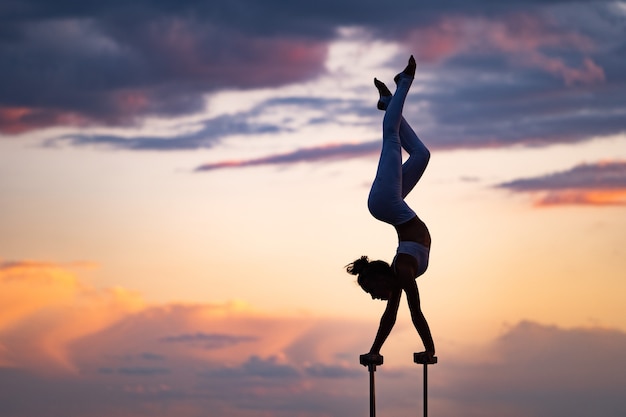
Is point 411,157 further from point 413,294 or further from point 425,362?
point 425,362

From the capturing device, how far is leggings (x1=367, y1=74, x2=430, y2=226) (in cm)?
1970

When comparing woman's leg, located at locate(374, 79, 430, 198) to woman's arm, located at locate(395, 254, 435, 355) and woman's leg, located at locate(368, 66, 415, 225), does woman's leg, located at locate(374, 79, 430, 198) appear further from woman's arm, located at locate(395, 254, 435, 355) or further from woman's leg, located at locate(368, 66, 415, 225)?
woman's arm, located at locate(395, 254, 435, 355)

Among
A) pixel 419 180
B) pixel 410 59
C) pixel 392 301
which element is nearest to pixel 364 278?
pixel 392 301

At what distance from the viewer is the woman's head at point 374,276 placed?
64.2 ft

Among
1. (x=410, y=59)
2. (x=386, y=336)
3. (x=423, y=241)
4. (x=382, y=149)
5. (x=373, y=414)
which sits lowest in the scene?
(x=373, y=414)

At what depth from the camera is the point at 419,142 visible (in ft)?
66.6

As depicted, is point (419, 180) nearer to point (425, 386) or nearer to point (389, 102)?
point (389, 102)

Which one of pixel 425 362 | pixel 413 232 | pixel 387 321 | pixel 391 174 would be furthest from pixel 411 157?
pixel 425 362

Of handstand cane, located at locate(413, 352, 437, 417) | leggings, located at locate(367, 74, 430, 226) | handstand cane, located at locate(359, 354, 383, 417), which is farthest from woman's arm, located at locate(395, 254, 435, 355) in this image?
handstand cane, located at locate(359, 354, 383, 417)

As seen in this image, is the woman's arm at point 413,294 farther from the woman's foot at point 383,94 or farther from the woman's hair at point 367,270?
the woman's foot at point 383,94

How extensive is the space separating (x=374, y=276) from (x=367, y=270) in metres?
0.15

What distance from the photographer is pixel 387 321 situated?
64.7ft

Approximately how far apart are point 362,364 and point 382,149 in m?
3.22

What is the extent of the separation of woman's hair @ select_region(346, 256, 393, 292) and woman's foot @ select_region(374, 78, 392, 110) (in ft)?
8.06
